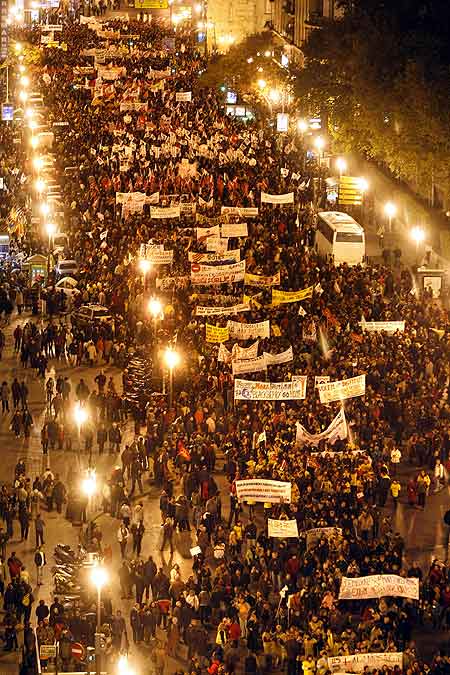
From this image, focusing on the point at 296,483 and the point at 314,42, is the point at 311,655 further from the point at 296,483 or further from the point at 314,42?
the point at 314,42

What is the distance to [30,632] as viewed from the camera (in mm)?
31891

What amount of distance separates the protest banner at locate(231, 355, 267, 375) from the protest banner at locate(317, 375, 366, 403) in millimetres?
3034

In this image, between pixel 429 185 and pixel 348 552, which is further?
pixel 429 185

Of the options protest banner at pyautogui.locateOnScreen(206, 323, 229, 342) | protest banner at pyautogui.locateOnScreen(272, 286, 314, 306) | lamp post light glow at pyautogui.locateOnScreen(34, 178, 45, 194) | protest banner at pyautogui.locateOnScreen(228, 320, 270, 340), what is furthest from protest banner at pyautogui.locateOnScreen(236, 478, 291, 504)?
lamp post light glow at pyautogui.locateOnScreen(34, 178, 45, 194)

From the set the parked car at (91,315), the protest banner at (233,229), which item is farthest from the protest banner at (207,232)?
the parked car at (91,315)

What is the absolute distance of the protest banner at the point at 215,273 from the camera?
165ft

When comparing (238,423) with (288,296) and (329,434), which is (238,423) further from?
(288,296)

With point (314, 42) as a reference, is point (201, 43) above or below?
below

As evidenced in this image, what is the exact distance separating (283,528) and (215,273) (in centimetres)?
1756

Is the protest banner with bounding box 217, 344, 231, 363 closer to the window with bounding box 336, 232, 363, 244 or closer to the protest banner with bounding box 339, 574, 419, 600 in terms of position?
the protest banner with bounding box 339, 574, 419, 600

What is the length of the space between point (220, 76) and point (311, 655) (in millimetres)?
69493

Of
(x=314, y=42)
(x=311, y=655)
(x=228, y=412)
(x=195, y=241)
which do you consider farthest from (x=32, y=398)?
(x=314, y=42)

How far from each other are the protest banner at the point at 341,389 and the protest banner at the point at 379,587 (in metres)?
8.87

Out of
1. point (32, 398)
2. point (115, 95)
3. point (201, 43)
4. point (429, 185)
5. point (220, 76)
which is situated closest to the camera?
point (32, 398)
